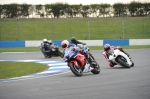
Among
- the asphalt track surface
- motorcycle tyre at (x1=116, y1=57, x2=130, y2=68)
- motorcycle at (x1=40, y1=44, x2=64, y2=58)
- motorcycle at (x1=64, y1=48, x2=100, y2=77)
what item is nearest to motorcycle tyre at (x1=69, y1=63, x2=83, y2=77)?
motorcycle at (x1=64, y1=48, x2=100, y2=77)

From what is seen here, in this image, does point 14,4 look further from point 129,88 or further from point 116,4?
point 129,88

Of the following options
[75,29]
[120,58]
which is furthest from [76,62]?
[75,29]

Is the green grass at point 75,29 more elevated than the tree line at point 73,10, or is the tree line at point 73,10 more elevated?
the tree line at point 73,10

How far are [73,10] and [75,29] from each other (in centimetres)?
945

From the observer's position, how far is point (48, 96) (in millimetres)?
9133

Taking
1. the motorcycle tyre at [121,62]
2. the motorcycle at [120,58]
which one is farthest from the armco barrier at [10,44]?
the motorcycle tyre at [121,62]

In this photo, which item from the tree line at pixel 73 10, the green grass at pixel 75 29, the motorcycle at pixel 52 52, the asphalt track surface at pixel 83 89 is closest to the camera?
the asphalt track surface at pixel 83 89

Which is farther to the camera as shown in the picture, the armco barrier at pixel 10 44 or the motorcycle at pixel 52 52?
the armco barrier at pixel 10 44

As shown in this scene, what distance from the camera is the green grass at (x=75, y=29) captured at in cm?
4556

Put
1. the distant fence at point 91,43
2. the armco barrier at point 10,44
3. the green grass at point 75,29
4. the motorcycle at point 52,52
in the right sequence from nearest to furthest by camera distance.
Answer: the motorcycle at point 52,52 < the distant fence at point 91,43 < the armco barrier at point 10,44 < the green grass at point 75,29

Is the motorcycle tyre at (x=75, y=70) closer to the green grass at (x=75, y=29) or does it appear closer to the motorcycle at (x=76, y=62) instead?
the motorcycle at (x=76, y=62)

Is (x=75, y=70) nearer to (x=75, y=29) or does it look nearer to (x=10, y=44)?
(x=10, y=44)

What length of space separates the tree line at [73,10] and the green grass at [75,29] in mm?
1447

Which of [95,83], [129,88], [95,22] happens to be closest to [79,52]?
[95,83]
